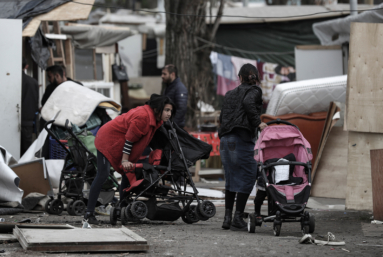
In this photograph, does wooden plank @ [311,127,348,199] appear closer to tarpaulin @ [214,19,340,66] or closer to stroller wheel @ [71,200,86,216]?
stroller wheel @ [71,200,86,216]

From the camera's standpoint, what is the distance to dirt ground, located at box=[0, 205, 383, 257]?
443 centimetres

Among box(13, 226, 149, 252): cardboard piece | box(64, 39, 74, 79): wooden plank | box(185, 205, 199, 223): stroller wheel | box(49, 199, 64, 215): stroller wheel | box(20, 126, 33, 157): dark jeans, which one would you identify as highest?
box(64, 39, 74, 79): wooden plank

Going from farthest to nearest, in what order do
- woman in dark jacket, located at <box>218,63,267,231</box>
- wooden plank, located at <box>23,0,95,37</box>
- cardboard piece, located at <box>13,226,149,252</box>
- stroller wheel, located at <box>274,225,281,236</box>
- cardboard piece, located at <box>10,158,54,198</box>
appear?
wooden plank, located at <box>23,0,95,37</box> < cardboard piece, located at <box>10,158,54,198</box> < woman in dark jacket, located at <box>218,63,267,231</box> < stroller wheel, located at <box>274,225,281,236</box> < cardboard piece, located at <box>13,226,149,252</box>

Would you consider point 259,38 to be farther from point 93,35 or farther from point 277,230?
point 277,230

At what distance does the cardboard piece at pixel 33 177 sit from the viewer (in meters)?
7.93

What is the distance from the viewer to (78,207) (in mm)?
7062

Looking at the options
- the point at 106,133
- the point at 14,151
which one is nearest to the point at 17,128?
the point at 14,151

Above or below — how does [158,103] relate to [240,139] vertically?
above

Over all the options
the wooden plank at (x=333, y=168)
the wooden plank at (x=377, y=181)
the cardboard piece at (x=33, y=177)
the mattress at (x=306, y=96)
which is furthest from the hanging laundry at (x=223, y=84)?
the wooden plank at (x=377, y=181)

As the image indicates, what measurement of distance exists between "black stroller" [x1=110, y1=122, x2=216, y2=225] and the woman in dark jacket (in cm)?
39

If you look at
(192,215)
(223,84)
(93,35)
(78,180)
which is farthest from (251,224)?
(223,84)

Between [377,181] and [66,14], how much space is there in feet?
20.2

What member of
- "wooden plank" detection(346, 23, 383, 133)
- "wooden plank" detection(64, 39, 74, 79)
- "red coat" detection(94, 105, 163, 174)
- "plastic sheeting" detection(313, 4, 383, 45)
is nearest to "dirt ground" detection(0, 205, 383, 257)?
"red coat" detection(94, 105, 163, 174)

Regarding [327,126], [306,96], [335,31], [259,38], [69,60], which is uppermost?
[259,38]
